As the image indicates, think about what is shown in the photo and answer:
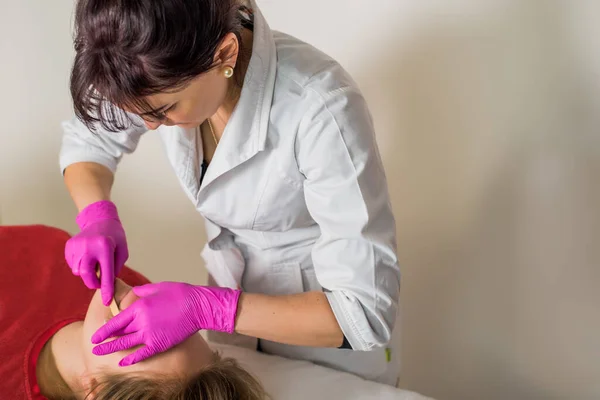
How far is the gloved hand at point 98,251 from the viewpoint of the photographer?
123cm

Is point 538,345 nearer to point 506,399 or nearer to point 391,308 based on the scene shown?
point 506,399

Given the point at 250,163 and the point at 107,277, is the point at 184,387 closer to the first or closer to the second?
the point at 107,277

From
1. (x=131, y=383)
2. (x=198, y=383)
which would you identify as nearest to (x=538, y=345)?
(x=198, y=383)

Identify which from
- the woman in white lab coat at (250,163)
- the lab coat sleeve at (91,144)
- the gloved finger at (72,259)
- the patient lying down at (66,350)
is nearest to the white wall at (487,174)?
the woman in white lab coat at (250,163)

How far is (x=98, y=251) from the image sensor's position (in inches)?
48.8

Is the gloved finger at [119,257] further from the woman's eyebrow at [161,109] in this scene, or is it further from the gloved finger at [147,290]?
the woman's eyebrow at [161,109]

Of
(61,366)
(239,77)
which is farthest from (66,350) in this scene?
(239,77)

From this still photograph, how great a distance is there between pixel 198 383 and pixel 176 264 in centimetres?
121

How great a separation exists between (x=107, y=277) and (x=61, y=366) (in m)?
0.27

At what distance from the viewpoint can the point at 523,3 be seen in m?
1.40

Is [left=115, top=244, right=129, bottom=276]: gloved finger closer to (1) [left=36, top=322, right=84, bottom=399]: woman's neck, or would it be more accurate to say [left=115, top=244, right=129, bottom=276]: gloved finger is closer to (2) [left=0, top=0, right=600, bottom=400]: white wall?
(1) [left=36, top=322, right=84, bottom=399]: woman's neck

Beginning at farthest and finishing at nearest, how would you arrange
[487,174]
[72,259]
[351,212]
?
[487,174]
[72,259]
[351,212]

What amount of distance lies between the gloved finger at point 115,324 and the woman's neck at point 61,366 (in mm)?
223

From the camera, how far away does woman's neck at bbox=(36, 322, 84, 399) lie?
130cm
